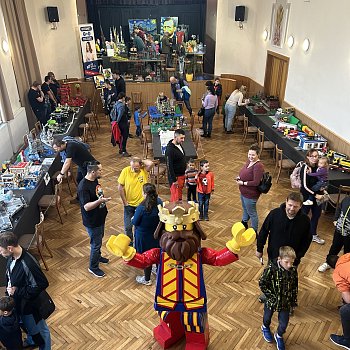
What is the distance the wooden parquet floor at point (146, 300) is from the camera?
143 inches

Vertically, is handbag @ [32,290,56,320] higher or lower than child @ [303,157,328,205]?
lower

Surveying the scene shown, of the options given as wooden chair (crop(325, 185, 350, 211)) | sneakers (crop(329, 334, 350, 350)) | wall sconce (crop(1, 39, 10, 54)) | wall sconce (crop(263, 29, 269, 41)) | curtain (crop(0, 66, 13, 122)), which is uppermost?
wall sconce (crop(1, 39, 10, 54))

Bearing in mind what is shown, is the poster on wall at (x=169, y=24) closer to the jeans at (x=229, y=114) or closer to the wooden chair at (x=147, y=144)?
the jeans at (x=229, y=114)

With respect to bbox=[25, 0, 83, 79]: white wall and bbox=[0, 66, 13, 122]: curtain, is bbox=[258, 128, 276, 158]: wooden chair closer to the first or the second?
bbox=[0, 66, 13, 122]: curtain

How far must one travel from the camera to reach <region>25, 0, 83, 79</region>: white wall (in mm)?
10102

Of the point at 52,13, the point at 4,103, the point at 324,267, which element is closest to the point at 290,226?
the point at 324,267

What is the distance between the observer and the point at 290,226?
336cm

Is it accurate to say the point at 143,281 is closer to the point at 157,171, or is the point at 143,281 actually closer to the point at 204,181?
the point at 204,181

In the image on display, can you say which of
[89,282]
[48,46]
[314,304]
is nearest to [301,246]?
[314,304]

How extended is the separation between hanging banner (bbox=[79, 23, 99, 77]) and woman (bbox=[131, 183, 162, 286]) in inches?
331

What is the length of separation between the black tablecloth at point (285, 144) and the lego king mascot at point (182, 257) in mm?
3205

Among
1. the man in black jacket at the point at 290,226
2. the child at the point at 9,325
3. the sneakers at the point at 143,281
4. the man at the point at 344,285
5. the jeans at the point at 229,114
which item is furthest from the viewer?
the jeans at the point at 229,114

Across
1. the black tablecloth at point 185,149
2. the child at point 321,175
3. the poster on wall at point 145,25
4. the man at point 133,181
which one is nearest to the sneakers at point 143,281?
the man at point 133,181

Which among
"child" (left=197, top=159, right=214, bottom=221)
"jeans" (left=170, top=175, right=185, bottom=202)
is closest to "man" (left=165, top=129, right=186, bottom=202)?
"jeans" (left=170, top=175, right=185, bottom=202)
